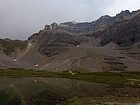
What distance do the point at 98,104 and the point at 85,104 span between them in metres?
3.03

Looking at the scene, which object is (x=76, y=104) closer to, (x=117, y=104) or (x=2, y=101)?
(x=117, y=104)

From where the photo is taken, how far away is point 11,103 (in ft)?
265

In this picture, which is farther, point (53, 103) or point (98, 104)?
point (53, 103)

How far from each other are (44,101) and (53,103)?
167 inches

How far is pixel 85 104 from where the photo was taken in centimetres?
7525

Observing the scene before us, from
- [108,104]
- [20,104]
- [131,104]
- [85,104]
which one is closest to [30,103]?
[20,104]

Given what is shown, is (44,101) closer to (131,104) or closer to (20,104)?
(20,104)

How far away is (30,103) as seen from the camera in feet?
265

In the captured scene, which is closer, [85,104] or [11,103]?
[85,104]

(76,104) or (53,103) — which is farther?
(53,103)

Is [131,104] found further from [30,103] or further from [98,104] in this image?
[30,103]

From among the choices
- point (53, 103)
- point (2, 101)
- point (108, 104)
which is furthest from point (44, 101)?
point (108, 104)

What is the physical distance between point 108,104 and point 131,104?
575 centimetres

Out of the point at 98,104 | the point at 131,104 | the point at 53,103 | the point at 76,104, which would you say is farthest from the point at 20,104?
the point at 131,104
